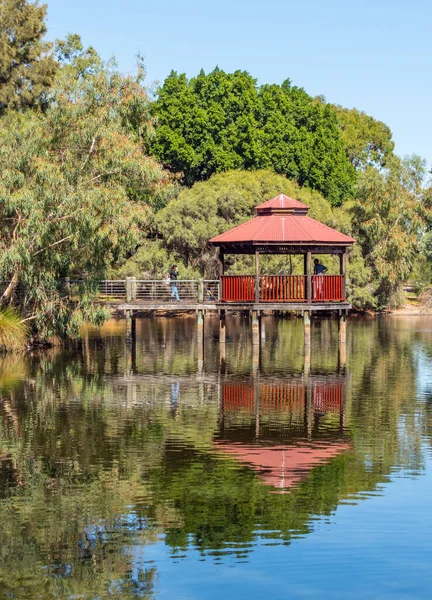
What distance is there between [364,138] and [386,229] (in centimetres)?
3182

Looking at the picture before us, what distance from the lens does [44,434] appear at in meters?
22.6

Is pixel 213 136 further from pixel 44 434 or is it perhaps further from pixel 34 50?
pixel 44 434

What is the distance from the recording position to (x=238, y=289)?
41.4m

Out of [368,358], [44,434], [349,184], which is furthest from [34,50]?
[44,434]

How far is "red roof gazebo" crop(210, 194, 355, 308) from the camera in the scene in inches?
1580

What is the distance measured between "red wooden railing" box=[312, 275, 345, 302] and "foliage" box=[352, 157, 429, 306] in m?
26.5

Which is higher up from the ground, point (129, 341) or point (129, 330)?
point (129, 330)

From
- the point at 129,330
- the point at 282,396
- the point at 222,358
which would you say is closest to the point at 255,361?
the point at 222,358

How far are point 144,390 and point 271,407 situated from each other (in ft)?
16.0

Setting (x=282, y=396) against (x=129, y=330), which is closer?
(x=282, y=396)

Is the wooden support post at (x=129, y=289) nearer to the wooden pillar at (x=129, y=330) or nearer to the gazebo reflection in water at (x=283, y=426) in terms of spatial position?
the wooden pillar at (x=129, y=330)

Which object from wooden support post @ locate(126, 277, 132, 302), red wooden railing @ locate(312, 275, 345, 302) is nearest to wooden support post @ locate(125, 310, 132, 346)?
wooden support post @ locate(126, 277, 132, 302)

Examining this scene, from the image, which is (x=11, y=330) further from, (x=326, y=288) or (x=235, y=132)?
(x=235, y=132)

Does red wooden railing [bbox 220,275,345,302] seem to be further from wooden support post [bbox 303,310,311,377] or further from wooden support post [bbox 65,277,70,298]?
wooden support post [bbox 65,277,70,298]
